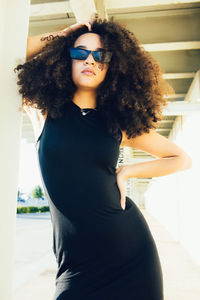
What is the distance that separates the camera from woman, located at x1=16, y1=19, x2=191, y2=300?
1.17 metres

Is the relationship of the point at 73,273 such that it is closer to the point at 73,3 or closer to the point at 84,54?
the point at 84,54

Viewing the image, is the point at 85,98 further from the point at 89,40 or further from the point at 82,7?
the point at 82,7

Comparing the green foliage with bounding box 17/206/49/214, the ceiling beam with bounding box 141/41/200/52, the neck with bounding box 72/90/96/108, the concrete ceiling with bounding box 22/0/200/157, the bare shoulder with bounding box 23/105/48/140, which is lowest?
the green foliage with bounding box 17/206/49/214

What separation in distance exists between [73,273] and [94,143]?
581 millimetres

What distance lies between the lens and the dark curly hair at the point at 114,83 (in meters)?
1.42

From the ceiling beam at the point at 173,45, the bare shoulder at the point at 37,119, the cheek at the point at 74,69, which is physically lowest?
the bare shoulder at the point at 37,119

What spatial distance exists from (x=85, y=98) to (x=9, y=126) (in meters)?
0.59

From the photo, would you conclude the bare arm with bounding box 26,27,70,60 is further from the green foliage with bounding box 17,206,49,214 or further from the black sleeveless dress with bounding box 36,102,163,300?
the green foliage with bounding box 17,206,49,214

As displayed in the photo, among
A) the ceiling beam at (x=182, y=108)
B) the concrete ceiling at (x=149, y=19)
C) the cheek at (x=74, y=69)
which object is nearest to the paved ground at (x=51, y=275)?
the concrete ceiling at (x=149, y=19)

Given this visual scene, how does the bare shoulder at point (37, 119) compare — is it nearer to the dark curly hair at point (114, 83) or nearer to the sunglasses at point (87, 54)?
the dark curly hair at point (114, 83)

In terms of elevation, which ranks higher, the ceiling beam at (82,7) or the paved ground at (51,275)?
the ceiling beam at (82,7)

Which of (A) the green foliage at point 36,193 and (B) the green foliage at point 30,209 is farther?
(A) the green foliage at point 36,193

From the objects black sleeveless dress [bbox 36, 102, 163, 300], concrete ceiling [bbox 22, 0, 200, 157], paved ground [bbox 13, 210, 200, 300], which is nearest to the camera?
black sleeveless dress [bbox 36, 102, 163, 300]

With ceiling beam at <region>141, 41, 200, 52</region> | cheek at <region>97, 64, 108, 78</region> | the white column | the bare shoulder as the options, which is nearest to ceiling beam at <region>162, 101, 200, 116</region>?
ceiling beam at <region>141, 41, 200, 52</region>
